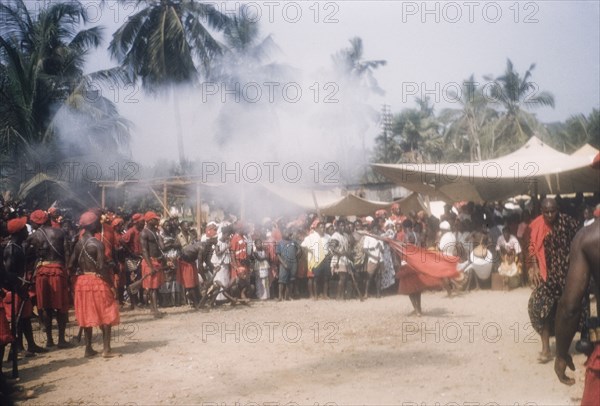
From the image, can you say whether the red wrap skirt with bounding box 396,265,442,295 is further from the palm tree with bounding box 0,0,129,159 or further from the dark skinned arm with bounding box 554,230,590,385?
the palm tree with bounding box 0,0,129,159

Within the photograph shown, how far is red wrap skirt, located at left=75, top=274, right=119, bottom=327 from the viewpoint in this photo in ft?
23.5

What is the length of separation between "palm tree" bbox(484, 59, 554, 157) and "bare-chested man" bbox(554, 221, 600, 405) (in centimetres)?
3674

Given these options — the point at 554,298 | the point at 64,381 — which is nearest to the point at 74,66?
the point at 64,381

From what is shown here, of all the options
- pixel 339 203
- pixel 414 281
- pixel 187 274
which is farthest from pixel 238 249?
pixel 339 203

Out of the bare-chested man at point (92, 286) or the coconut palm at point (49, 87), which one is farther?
the coconut palm at point (49, 87)

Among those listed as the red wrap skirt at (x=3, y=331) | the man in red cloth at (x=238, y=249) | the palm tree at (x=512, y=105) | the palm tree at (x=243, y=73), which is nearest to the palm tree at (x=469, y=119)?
the palm tree at (x=512, y=105)

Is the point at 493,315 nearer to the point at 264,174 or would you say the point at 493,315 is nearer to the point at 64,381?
the point at 64,381

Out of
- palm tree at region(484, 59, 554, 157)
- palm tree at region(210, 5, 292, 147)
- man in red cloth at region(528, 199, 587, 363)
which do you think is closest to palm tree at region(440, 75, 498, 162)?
palm tree at region(484, 59, 554, 157)

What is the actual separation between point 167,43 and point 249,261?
46.6 feet

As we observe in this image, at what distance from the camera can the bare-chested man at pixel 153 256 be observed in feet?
34.4

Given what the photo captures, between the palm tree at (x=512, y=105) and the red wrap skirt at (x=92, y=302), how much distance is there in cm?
3469

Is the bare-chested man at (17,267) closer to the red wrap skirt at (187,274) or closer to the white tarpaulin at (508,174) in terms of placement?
the red wrap skirt at (187,274)

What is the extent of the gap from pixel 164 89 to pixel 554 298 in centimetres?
2071

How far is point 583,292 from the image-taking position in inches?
122
